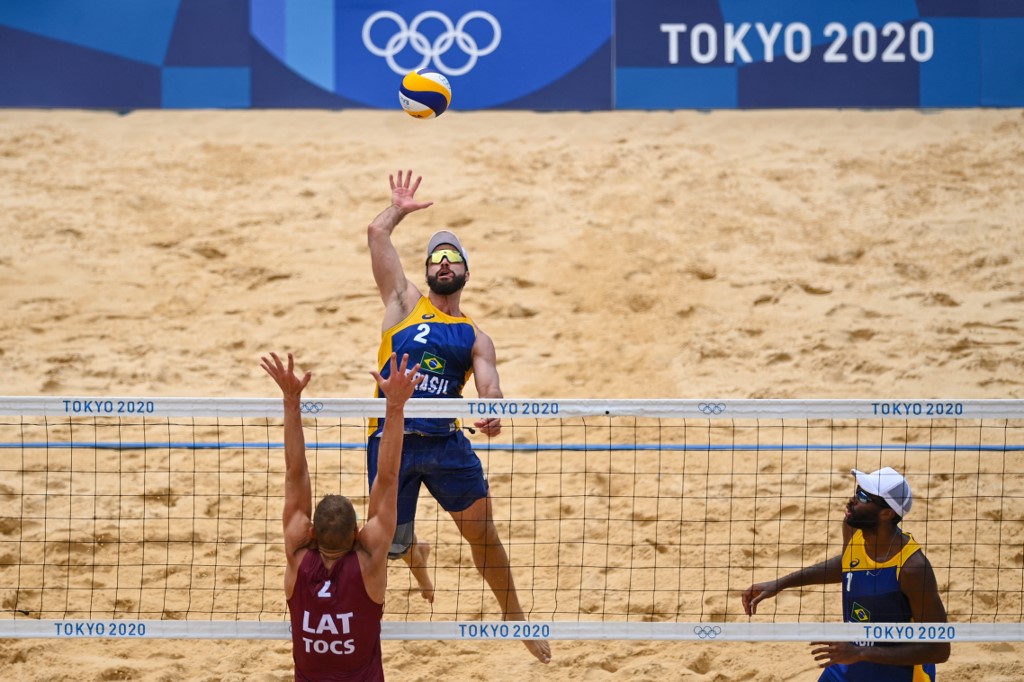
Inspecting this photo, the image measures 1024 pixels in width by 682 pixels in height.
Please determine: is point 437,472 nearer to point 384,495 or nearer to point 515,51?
point 384,495

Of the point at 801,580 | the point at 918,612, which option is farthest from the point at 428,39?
the point at 918,612

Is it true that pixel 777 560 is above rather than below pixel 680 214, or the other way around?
below

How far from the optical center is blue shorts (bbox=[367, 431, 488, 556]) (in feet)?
20.2

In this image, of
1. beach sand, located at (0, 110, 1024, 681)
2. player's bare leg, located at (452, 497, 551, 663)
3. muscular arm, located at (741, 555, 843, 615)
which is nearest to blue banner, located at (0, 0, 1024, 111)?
beach sand, located at (0, 110, 1024, 681)

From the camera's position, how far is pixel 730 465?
882 cm

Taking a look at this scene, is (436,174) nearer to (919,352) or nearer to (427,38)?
(427,38)

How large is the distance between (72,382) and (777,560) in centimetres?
542

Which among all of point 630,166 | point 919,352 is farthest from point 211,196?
point 919,352

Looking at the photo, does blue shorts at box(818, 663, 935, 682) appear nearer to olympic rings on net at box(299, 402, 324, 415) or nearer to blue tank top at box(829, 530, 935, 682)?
blue tank top at box(829, 530, 935, 682)

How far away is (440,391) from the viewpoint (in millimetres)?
6324

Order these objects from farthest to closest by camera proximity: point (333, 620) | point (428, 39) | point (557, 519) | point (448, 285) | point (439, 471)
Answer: point (428, 39)
point (557, 519)
point (448, 285)
point (439, 471)
point (333, 620)

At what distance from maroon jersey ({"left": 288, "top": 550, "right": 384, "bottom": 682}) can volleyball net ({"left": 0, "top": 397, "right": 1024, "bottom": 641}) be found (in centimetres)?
216

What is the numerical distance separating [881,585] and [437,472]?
2.12 metres

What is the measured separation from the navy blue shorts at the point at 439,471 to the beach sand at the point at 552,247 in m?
3.32
